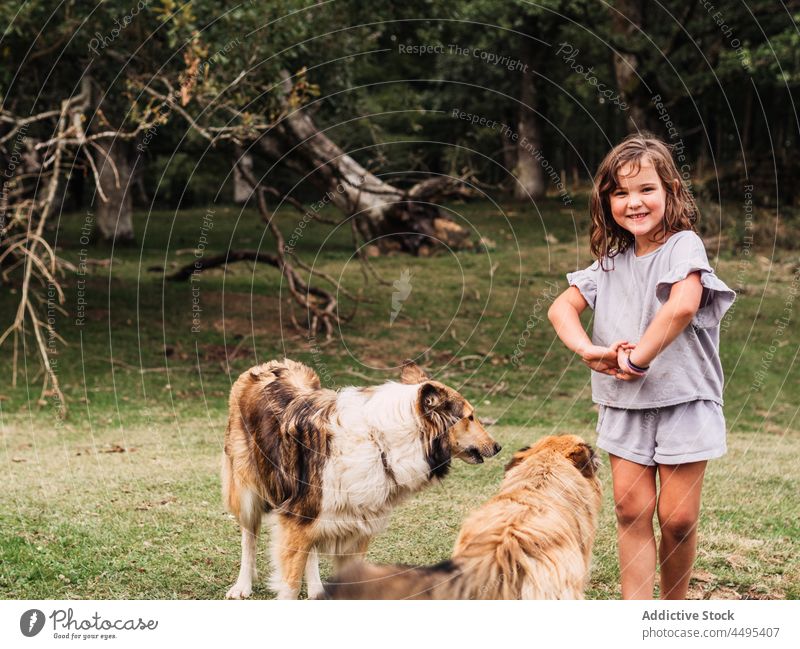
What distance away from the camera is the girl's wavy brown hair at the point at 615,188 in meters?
4.63

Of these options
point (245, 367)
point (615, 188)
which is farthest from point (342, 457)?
point (245, 367)

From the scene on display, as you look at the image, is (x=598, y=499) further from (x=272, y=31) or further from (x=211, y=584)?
(x=272, y=31)

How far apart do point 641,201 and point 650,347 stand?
802mm

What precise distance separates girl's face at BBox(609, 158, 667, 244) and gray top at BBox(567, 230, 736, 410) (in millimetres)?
123

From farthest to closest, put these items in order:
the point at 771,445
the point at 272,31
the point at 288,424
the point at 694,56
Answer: the point at 694,56 → the point at 272,31 → the point at 771,445 → the point at 288,424

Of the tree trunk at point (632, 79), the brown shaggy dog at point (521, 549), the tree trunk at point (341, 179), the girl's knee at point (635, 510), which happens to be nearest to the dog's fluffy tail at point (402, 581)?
the brown shaggy dog at point (521, 549)

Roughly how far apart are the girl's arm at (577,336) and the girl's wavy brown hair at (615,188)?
259 mm

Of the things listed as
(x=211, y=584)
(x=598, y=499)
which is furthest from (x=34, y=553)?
(x=598, y=499)

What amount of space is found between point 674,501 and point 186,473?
232 inches

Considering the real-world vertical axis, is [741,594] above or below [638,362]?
below

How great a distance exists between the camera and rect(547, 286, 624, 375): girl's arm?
442cm

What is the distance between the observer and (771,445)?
11.7 meters

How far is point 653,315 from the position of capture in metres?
4.52

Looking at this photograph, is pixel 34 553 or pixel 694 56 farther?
pixel 694 56
